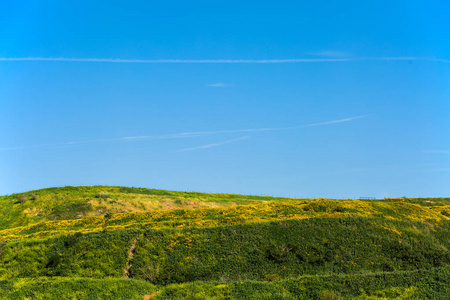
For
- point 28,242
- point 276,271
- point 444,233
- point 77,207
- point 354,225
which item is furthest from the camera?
point 77,207

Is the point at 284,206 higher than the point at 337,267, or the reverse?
the point at 284,206

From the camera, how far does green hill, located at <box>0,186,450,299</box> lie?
27625 millimetres

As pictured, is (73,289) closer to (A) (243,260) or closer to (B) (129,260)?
(B) (129,260)

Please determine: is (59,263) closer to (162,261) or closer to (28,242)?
(28,242)

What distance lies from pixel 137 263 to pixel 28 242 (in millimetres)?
13981

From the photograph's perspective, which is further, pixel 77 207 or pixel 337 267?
pixel 77 207

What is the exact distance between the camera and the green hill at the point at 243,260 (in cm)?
2762

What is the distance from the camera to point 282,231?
3850 cm

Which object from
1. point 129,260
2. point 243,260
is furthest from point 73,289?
point 243,260

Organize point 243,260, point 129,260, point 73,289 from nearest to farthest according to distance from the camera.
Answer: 1. point 73,289
2. point 243,260
3. point 129,260

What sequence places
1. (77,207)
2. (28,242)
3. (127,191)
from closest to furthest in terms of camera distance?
(28,242)
(77,207)
(127,191)

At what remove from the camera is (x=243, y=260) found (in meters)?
34.0

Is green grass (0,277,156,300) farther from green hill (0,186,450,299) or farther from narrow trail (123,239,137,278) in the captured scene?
narrow trail (123,239,137,278)

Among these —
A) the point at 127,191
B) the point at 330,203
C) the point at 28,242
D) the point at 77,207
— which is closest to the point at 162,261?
the point at 28,242
